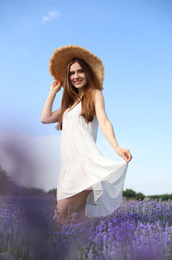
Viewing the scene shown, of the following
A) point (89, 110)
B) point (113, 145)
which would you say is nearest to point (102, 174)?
point (113, 145)

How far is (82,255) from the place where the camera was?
2.02 meters

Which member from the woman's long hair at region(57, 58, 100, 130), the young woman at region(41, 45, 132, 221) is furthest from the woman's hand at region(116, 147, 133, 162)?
the woman's long hair at region(57, 58, 100, 130)

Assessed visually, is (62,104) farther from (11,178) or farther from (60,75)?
(11,178)

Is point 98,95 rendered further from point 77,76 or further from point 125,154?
point 125,154

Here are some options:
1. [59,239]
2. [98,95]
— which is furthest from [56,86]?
[59,239]

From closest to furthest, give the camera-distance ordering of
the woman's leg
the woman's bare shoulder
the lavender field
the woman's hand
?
the lavender field < the woman's hand < the woman's leg < the woman's bare shoulder

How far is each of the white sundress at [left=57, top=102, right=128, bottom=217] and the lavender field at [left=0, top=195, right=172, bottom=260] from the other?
23 cm

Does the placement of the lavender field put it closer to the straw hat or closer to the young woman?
the young woman

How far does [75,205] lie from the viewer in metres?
3.12

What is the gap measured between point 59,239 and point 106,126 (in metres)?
1.27

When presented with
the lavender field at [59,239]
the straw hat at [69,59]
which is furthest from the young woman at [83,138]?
the lavender field at [59,239]

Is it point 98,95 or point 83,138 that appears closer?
point 83,138

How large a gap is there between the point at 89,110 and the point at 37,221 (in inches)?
96.7

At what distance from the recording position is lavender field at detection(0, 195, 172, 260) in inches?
36.0
